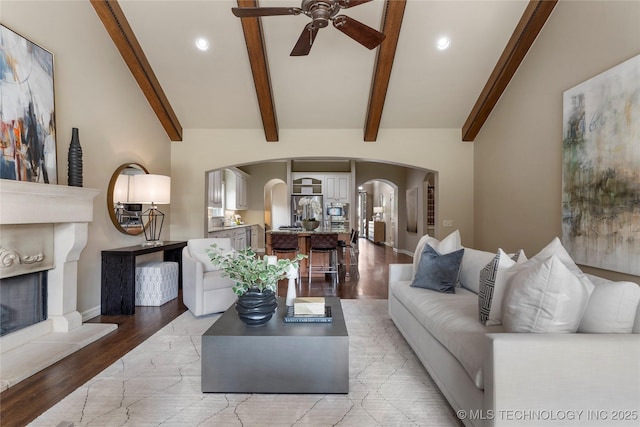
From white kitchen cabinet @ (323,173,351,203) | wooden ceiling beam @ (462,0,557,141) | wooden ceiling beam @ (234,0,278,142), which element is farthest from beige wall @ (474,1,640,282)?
white kitchen cabinet @ (323,173,351,203)

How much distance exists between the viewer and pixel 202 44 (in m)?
4.34

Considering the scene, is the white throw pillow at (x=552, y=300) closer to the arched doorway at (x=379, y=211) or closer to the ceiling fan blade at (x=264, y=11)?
the ceiling fan blade at (x=264, y=11)

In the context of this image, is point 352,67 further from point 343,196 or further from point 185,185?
point 343,196

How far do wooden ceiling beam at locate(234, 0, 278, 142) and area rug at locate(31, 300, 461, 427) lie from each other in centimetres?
352

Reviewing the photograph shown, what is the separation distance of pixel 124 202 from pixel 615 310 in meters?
4.87

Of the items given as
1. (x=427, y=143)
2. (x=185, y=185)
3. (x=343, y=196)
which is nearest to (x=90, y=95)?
(x=185, y=185)

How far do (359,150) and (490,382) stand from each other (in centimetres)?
483

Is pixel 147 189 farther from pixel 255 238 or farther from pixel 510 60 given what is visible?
pixel 255 238

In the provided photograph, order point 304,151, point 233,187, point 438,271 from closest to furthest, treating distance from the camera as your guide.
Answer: point 438,271
point 304,151
point 233,187

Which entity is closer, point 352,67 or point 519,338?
point 519,338

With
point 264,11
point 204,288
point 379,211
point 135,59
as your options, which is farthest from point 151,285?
point 379,211

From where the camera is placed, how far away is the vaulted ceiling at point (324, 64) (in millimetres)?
4000

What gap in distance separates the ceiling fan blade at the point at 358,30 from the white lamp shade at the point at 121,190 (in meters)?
3.25

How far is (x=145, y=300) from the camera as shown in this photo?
432cm
